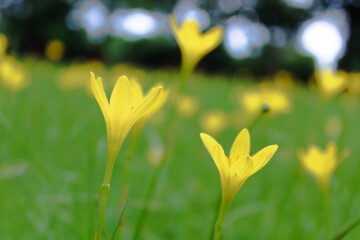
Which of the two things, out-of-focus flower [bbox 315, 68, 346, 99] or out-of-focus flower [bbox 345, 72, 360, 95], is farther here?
out-of-focus flower [bbox 345, 72, 360, 95]

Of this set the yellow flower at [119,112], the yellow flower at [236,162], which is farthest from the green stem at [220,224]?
the yellow flower at [119,112]

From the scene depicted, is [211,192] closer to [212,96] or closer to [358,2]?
[212,96]

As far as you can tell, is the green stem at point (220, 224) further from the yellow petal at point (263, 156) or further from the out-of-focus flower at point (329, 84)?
the out-of-focus flower at point (329, 84)

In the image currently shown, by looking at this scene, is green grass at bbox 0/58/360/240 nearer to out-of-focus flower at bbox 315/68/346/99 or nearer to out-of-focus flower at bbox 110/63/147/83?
out-of-focus flower at bbox 315/68/346/99

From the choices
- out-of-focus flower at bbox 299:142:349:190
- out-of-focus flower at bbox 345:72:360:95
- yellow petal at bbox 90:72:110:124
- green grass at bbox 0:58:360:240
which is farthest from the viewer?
out-of-focus flower at bbox 345:72:360:95

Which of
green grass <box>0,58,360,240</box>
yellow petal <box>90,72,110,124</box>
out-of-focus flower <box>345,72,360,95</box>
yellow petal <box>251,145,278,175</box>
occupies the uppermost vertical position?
yellow petal <box>90,72,110,124</box>

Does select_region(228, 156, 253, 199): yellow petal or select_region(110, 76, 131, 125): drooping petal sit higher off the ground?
select_region(110, 76, 131, 125): drooping petal

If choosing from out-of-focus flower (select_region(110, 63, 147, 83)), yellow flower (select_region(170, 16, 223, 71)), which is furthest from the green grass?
out-of-focus flower (select_region(110, 63, 147, 83))
